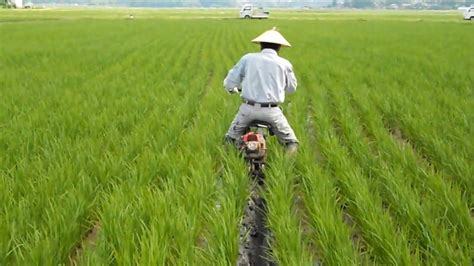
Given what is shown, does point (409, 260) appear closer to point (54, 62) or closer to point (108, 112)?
point (108, 112)

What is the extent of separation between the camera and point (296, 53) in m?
14.0

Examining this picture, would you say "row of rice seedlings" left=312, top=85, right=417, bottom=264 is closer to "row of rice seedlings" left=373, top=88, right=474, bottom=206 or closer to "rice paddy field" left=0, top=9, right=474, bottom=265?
"rice paddy field" left=0, top=9, right=474, bottom=265

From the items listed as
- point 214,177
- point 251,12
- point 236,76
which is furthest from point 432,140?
point 251,12

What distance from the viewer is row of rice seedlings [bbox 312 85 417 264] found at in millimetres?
2411

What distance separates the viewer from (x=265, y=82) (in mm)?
3805

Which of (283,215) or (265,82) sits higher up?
(265,82)

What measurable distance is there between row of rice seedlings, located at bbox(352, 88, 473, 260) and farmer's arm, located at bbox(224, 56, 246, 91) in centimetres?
132

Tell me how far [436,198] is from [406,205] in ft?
0.97

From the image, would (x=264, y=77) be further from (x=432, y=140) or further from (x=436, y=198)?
(x=432, y=140)

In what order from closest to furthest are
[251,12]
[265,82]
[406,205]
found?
[406,205]
[265,82]
[251,12]

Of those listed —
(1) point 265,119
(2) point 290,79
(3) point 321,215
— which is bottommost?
(3) point 321,215

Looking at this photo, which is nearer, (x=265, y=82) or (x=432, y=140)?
(x=265, y=82)

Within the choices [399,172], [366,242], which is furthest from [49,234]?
[399,172]

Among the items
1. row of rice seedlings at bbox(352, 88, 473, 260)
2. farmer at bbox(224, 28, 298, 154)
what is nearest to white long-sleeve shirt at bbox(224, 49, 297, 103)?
farmer at bbox(224, 28, 298, 154)
